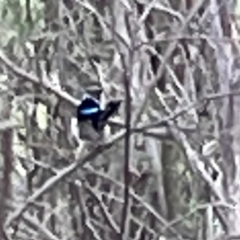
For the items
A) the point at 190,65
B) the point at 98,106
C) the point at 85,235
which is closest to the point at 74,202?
the point at 85,235

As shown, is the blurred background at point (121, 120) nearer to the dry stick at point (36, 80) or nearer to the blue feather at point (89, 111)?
the dry stick at point (36, 80)

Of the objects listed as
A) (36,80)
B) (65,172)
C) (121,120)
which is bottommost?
(65,172)

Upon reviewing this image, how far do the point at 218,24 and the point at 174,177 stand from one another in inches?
34.1

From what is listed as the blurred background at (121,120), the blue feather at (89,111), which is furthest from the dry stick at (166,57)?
the blue feather at (89,111)

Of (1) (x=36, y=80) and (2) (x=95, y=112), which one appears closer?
(2) (x=95, y=112)

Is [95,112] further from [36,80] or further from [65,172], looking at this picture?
[36,80]

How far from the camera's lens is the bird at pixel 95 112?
2332 millimetres

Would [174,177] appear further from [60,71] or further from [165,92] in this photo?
[60,71]

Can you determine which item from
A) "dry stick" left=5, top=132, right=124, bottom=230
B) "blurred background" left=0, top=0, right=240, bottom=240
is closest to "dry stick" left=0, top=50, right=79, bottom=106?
"blurred background" left=0, top=0, right=240, bottom=240

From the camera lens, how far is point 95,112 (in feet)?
7.77

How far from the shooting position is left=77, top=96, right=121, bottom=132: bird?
91.8 inches

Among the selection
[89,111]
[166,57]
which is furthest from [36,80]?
[166,57]

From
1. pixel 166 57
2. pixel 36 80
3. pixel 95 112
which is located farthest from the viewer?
pixel 166 57

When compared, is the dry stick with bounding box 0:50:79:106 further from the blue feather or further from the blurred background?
the blue feather
